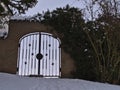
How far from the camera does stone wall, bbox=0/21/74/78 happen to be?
9.76 metres

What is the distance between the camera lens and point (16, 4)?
7.95 meters

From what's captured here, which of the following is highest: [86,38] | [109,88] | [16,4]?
[16,4]

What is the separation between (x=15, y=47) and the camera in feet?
32.7

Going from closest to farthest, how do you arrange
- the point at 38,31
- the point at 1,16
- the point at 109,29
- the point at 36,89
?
the point at 36,89, the point at 1,16, the point at 109,29, the point at 38,31

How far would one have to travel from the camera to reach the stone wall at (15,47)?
976 centimetres

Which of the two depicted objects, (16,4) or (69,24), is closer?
(16,4)

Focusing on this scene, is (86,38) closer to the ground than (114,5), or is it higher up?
closer to the ground

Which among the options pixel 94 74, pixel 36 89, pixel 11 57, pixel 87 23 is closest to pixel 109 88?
pixel 36 89

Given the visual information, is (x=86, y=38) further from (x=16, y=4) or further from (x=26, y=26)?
(x=16, y=4)

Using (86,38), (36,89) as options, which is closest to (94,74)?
(86,38)

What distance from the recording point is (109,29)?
929 centimetres

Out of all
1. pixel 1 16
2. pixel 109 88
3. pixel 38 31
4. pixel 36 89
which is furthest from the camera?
pixel 38 31

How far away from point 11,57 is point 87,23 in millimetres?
2660

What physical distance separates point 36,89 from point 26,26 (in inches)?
177
